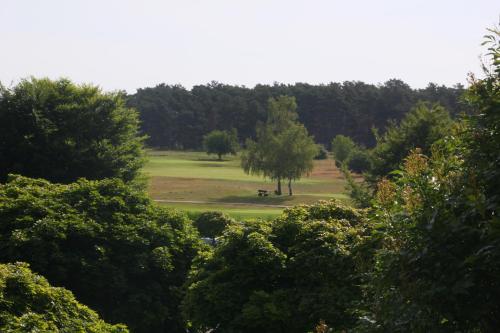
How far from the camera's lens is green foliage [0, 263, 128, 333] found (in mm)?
12914

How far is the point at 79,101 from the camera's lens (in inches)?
1628

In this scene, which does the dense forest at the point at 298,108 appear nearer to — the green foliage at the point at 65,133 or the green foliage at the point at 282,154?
the green foliage at the point at 282,154

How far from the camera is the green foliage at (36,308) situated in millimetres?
12914

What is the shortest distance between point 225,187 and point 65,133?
39614 millimetres

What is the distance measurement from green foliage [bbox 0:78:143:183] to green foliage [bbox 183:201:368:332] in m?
21.5

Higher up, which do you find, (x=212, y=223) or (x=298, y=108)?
(x=298, y=108)

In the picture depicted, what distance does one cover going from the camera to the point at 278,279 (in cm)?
1697

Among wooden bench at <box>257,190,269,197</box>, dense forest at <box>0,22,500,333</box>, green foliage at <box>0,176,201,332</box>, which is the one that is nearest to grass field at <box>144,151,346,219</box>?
wooden bench at <box>257,190,269,197</box>

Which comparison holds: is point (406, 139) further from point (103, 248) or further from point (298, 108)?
point (298, 108)

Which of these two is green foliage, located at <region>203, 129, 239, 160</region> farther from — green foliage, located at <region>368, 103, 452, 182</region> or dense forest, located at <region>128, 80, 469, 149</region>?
green foliage, located at <region>368, 103, 452, 182</region>

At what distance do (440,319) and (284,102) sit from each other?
78037 mm

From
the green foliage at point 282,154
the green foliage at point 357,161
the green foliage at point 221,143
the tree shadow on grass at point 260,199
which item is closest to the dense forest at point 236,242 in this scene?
the tree shadow on grass at point 260,199

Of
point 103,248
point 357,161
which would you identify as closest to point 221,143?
point 357,161

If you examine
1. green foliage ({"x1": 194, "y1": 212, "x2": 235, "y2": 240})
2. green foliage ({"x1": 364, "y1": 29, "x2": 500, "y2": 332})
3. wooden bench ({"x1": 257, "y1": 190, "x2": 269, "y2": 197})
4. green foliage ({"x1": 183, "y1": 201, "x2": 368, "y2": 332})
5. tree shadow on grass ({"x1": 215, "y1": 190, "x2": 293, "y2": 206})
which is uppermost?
green foliage ({"x1": 364, "y1": 29, "x2": 500, "y2": 332})
